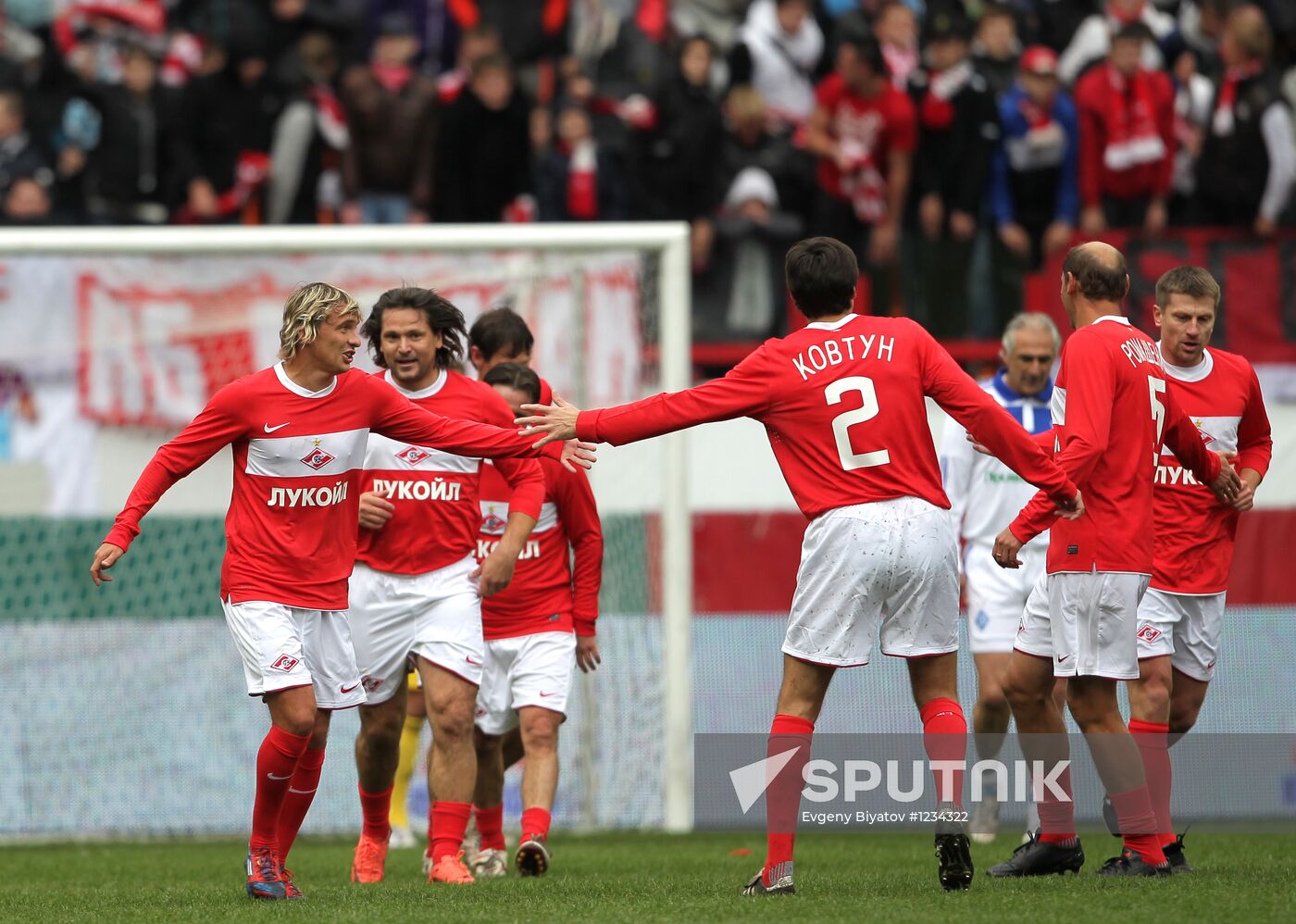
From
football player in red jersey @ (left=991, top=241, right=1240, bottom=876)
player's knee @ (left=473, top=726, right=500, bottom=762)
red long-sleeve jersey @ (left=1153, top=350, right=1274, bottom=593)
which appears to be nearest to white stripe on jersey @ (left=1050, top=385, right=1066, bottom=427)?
football player in red jersey @ (left=991, top=241, right=1240, bottom=876)

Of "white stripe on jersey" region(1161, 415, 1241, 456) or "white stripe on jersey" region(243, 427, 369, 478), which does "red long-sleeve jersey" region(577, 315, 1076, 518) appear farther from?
"white stripe on jersey" region(1161, 415, 1241, 456)

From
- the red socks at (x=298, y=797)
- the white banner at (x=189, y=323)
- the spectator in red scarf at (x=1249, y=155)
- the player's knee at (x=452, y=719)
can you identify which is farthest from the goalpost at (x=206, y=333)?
the spectator in red scarf at (x=1249, y=155)

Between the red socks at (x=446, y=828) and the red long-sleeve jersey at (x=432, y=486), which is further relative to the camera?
the red long-sleeve jersey at (x=432, y=486)

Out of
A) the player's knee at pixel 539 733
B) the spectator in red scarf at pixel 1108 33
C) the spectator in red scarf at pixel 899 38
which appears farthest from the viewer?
the spectator in red scarf at pixel 899 38

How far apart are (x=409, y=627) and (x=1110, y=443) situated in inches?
114

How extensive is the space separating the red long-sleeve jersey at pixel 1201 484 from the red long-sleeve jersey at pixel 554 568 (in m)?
2.41

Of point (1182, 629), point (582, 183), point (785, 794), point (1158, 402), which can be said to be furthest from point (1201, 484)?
point (582, 183)

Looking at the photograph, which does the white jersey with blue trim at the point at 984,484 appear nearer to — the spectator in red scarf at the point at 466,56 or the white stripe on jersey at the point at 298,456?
the white stripe on jersey at the point at 298,456

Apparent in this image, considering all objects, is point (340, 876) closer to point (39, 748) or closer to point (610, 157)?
point (39, 748)

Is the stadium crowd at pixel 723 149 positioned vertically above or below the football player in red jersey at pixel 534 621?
above

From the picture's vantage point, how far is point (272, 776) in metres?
6.65

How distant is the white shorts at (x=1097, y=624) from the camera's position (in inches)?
251

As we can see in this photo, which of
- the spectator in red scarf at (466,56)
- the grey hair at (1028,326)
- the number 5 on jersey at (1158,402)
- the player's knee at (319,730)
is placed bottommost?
the player's knee at (319,730)

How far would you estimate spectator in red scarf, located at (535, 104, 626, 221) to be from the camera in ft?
43.2
